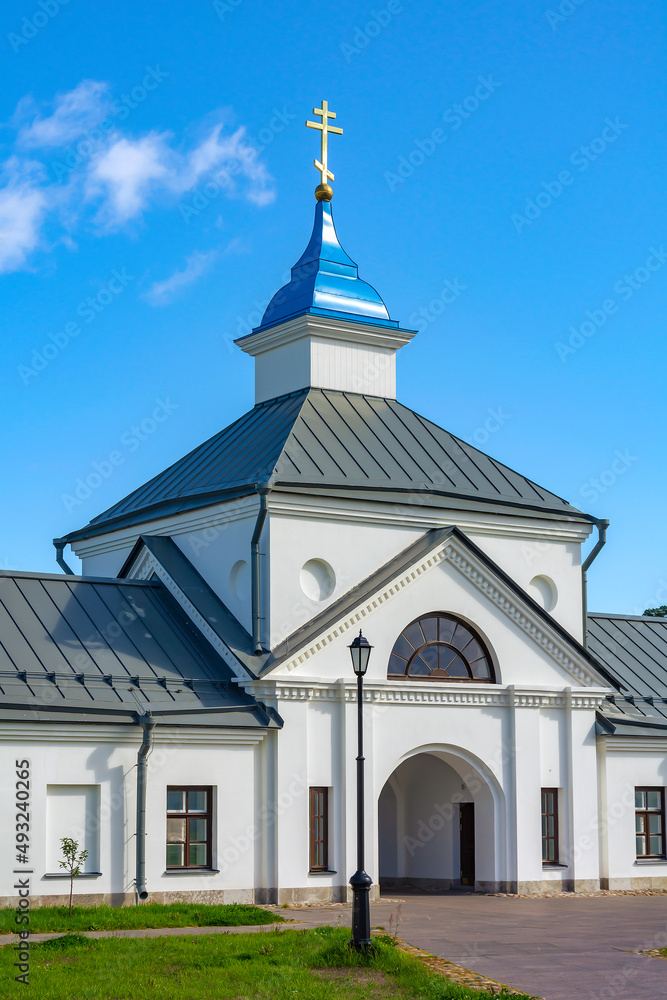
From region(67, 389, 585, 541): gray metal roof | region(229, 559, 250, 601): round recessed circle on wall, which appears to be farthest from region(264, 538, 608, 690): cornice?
region(229, 559, 250, 601): round recessed circle on wall

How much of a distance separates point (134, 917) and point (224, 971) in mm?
4332

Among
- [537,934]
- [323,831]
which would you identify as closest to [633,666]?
[323,831]

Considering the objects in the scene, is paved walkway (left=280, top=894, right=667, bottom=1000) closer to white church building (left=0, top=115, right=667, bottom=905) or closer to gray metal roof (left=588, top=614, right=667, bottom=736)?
white church building (left=0, top=115, right=667, bottom=905)

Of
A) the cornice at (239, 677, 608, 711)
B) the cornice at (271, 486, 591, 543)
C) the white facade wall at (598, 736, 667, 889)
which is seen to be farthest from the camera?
the white facade wall at (598, 736, 667, 889)

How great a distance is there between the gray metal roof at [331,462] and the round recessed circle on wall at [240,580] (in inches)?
50.5

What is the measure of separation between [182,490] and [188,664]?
14.7ft

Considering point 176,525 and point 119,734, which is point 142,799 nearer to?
point 119,734

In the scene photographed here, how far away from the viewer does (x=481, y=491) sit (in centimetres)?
2489

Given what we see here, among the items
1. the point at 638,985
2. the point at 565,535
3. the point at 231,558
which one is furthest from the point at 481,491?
the point at 638,985

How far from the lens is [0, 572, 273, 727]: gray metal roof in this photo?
791 inches

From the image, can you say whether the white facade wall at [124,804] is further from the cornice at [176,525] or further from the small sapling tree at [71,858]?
the cornice at [176,525]

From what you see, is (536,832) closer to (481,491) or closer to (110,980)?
(481,491)

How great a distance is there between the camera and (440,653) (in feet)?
78.1

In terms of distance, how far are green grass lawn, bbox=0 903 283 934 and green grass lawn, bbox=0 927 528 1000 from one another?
5.75 feet
